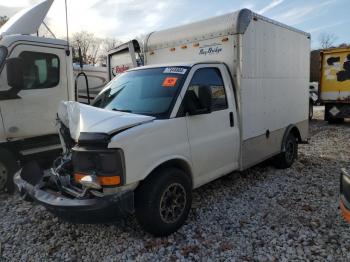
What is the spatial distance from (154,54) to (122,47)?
260 cm

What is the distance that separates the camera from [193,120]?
427 cm

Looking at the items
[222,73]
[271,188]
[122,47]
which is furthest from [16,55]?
[271,188]

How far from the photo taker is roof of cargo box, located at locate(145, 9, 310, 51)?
4.95 m

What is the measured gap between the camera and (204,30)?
532 cm

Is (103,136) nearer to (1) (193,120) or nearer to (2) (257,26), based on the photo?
(1) (193,120)

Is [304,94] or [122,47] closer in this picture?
[304,94]

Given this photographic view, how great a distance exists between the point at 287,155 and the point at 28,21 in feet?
19.2

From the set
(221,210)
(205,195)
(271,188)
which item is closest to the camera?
(221,210)

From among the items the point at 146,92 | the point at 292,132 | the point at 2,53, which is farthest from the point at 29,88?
the point at 292,132

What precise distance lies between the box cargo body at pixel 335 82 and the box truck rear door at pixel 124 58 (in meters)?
9.16

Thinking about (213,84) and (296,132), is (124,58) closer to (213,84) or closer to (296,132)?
(213,84)

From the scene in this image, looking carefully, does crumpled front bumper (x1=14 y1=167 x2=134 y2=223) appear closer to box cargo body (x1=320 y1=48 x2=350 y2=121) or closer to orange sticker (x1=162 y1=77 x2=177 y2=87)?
orange sticker (x1=162 y1=77 x2=177 y2=87)

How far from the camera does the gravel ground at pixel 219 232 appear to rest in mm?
3664

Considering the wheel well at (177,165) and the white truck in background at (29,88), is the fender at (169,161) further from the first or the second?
the white truck in background at (29,88)
